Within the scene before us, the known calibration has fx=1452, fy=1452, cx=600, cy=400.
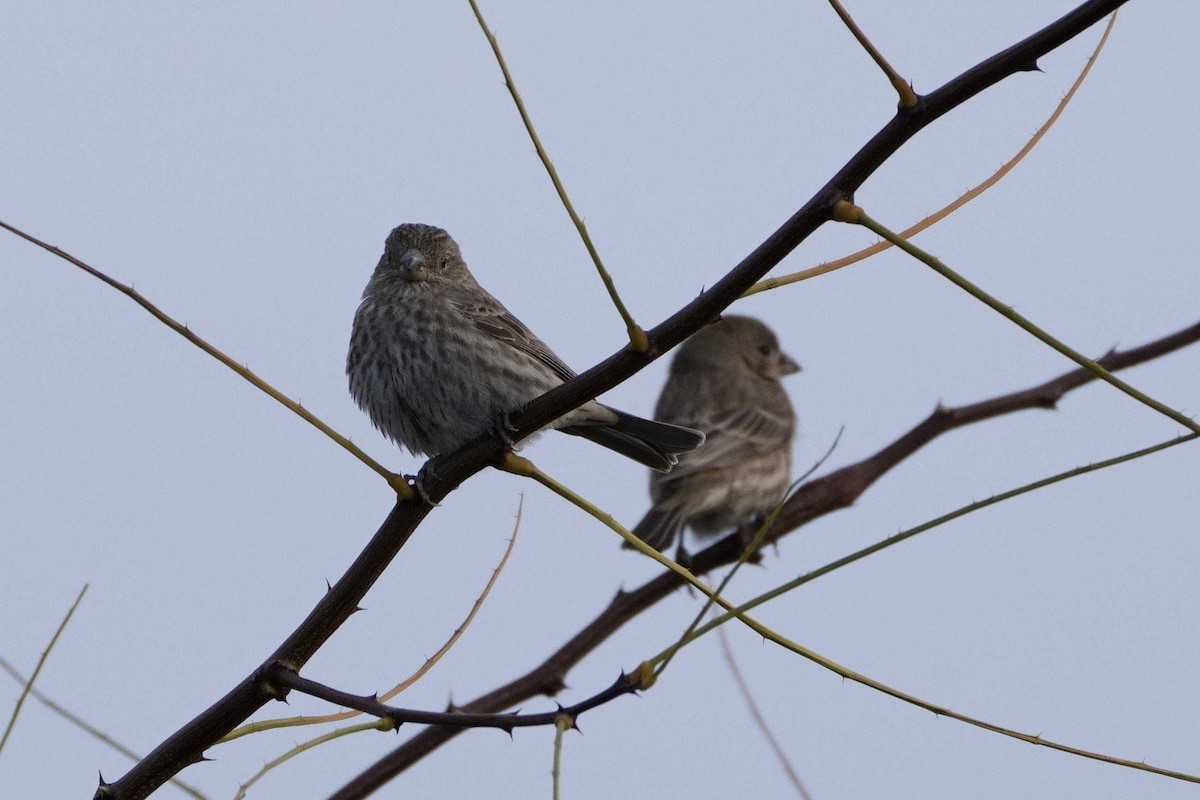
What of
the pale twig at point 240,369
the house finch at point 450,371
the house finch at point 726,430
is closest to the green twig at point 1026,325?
the pale twig at point 240,369

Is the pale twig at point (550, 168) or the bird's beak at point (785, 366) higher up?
the bird's beak at point (785, 366)

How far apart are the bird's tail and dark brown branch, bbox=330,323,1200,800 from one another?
0.45 metres

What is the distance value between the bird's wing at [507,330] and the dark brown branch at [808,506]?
90 cm

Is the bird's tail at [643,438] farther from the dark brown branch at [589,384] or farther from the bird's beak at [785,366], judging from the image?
the bird's beak at [785,366]

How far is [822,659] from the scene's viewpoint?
212 cm

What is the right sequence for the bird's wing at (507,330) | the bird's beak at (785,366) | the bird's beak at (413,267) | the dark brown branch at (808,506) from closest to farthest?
1. the dark brown branch at (808,506)
2. the bird's wing at (507,330)
3. the bird's beak at (413,267)
4. the bird's beak at (785,366)

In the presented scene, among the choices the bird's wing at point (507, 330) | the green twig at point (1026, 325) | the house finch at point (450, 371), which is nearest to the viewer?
the green twig at point (1026, 325)

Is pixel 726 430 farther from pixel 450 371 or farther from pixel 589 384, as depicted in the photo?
pixel 589 384

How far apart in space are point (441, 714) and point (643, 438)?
3059 mm

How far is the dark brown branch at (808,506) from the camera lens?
3.37 m

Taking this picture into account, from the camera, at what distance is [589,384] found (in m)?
2.41

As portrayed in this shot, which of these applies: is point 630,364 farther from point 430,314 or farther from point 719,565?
point 719,565

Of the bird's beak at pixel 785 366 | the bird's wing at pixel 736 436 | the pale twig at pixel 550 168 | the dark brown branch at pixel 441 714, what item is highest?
the bird's beak at pixel 785 366

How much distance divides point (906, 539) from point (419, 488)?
947 millimetres
